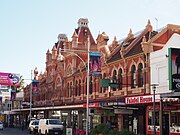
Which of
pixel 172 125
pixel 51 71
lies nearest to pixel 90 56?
pixel 172 125

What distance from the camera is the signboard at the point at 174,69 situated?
2442 cm

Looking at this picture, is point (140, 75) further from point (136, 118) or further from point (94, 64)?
point (94, 64)

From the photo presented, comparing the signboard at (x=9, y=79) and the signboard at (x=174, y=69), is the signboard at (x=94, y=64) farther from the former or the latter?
the signboard at (x=9, y=79)

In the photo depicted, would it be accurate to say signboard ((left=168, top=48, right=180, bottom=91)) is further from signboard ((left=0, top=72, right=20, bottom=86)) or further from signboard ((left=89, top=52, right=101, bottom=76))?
signboard ((left=0, top=72, right=20, bottom=86))

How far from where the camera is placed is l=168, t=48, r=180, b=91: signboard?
80.1 ft

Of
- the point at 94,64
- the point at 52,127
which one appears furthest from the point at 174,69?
the point at 52,127

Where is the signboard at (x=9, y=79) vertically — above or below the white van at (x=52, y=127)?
above

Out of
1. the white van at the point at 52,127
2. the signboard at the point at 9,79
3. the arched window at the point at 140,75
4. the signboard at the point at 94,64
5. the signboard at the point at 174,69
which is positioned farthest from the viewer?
the signboard at the point at 9,79

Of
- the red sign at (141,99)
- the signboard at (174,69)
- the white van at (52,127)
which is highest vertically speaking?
the signboard at (174,69)

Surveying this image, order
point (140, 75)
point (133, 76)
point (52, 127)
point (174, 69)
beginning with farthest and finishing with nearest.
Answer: point (133, 76)
point (52, 127)
point (140, 75)
point (174, 69)

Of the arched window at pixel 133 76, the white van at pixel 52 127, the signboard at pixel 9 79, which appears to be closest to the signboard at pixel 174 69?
the arched window at pixel 133 76

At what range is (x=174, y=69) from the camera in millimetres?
25000

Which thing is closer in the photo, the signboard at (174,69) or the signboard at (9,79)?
the signboard at (174,69)

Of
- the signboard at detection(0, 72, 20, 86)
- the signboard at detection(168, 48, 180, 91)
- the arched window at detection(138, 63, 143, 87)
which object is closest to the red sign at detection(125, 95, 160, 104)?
the signboard at detection(168, 48, 180, 91)
